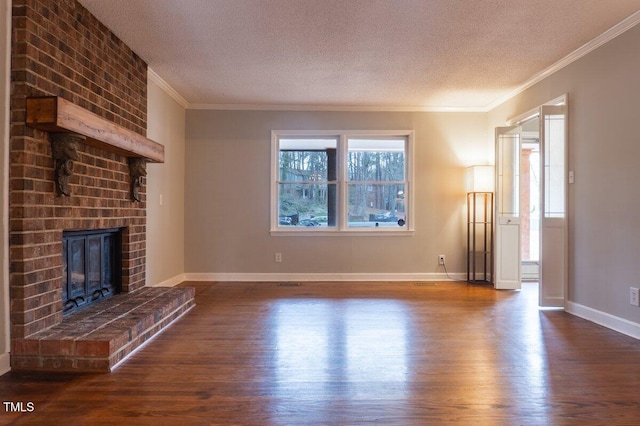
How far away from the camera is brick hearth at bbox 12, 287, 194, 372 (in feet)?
7.45

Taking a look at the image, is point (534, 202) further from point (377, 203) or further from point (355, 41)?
point (355, 41)

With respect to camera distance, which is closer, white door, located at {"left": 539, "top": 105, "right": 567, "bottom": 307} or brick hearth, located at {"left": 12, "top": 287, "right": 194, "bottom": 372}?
brick hearth, located at {"left": 12, "top": 287, "right": 194, "bottom": 372}

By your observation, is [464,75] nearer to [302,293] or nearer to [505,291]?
[505,291]

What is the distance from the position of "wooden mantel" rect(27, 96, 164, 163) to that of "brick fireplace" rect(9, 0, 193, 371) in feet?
0.28

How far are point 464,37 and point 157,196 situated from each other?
11.5 ft

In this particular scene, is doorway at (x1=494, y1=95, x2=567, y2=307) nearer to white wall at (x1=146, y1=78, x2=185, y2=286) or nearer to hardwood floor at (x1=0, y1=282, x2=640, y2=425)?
hardwood floor at (x1=0, y1=282, x2=640, y2=425)

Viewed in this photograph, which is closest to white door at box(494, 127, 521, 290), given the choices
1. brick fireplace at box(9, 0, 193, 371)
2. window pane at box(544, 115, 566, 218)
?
window pane at box(544, 115, 566, 218)

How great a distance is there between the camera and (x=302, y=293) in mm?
4566

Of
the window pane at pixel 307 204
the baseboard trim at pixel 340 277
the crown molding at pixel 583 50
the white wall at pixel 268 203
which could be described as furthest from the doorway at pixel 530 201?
the window pane at pixel 307 204

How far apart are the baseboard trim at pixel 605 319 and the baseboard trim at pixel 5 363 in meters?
4.25

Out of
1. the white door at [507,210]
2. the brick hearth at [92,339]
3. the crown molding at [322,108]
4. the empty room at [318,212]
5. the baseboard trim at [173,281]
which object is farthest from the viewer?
the crown molding at [322,108]

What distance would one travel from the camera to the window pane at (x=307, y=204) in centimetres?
548

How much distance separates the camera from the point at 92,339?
7.53ft

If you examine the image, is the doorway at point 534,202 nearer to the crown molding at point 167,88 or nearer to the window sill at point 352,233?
the window sill at point 352,233
